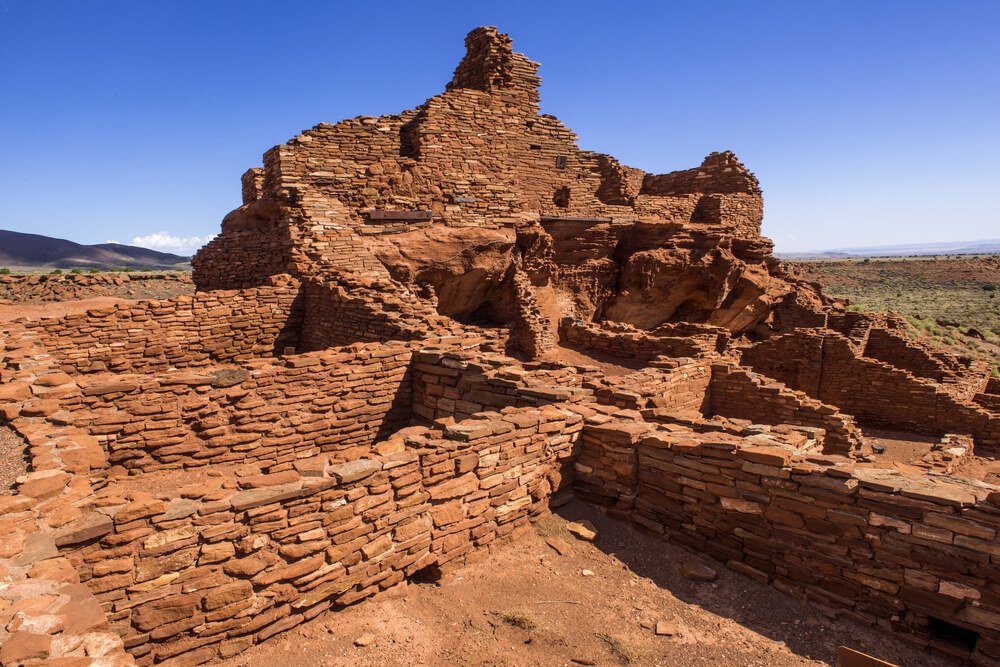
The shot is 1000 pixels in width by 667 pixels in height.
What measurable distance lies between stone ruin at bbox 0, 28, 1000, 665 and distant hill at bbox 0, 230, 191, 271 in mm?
57136

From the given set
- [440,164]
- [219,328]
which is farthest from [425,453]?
[440,164]

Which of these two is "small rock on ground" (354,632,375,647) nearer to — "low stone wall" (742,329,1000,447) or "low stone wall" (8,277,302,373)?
"low stone wall" (8,277,302,373)

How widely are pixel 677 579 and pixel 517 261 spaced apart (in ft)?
38.0

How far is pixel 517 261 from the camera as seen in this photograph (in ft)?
50.9

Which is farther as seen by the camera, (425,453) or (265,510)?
(425,453)

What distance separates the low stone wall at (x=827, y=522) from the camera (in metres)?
3.81

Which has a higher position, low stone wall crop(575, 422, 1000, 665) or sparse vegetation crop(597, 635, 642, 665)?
low stone wall crop(575, 422, 1000, 665)

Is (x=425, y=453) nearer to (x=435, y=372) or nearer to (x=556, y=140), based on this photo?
(x=435, y=372)

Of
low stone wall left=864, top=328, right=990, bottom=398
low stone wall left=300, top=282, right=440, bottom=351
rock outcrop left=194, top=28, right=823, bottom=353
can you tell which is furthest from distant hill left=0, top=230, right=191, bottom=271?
low stone wall left=864, top=328, right=990, bottom=398

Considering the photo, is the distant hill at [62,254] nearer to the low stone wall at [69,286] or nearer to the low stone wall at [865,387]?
the low stone wall at [69,286]

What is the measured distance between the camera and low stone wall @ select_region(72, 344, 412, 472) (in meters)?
6.02

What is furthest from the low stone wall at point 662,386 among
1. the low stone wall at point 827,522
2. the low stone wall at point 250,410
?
the low stone wall at point 250,410

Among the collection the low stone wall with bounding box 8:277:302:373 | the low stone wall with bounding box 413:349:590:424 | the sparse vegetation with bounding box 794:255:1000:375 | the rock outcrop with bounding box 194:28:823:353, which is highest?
the rock outcrop with bounding box 194:28:823:353

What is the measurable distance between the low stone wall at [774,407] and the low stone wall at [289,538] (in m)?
6.56
